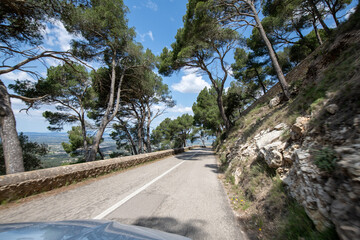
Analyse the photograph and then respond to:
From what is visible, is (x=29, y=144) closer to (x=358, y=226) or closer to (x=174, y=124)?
(x=358, y=226)

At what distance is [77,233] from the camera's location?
1.26m

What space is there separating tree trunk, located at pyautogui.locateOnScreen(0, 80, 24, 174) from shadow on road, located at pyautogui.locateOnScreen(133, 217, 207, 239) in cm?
514

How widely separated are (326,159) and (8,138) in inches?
320

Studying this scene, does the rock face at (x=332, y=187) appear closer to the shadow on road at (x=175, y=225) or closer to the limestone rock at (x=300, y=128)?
the limestone rock at (x=300, y=128)

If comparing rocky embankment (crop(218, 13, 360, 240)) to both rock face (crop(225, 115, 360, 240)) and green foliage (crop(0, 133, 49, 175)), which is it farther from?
green foliage (crop(0, 133, 49, 175))

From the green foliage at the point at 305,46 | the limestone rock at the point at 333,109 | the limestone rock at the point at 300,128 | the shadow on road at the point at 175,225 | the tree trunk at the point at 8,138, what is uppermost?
the green foliage at the point at 305,46

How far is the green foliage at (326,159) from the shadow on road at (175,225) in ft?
6.41

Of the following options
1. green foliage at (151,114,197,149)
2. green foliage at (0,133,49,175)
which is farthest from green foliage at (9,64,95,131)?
green foliage at (151,114,197,149)

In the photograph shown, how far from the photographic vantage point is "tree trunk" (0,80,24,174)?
4391 mm

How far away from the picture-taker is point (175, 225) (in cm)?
233

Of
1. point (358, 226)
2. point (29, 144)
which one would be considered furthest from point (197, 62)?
point (29, 144)

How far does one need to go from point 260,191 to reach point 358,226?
1.96 m

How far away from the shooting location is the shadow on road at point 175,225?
2.14 m

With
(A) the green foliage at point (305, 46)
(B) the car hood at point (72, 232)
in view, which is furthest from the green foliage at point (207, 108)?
(B) the car hood at point (72, 232)
